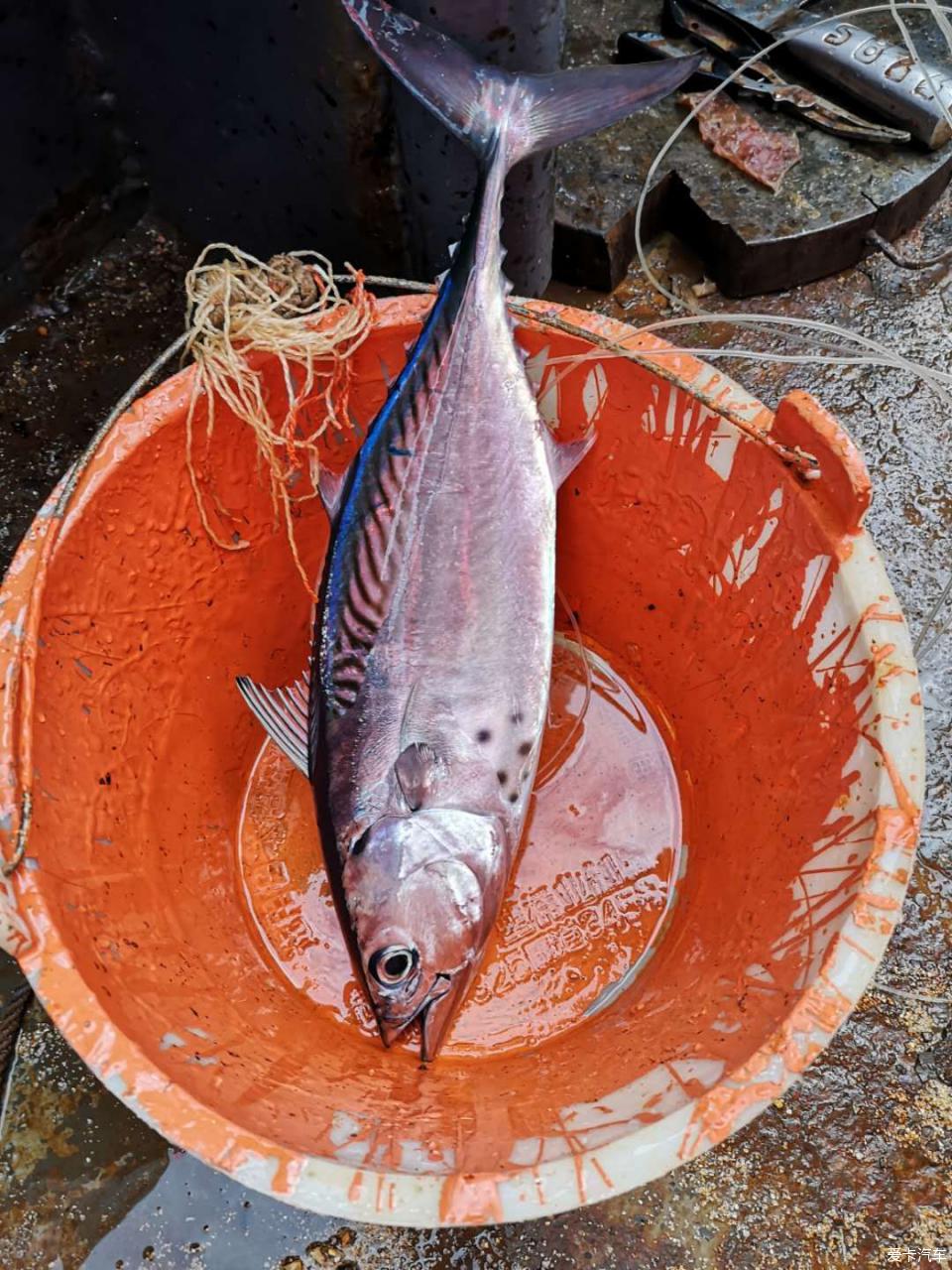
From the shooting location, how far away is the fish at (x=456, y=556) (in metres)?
1.78

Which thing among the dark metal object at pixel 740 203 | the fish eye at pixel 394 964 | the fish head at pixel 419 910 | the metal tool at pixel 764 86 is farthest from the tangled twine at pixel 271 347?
the metal tool at pixel 764 86

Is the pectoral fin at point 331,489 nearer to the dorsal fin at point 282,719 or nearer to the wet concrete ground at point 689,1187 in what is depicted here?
the dorsal fin at point 282,719

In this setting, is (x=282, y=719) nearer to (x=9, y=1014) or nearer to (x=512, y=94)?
(x=9, y=1014)

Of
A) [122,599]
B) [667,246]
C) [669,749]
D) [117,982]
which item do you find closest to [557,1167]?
[117,982]

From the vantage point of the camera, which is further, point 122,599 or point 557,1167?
point 122,599

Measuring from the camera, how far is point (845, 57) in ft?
9.66

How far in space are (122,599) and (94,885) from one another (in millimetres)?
570

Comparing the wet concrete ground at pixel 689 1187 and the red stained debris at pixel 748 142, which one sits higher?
the red stained debris at pixel 748 142

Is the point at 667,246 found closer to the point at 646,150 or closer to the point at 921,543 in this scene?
the point at 646,150

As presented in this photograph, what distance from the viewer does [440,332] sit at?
5.95 feet

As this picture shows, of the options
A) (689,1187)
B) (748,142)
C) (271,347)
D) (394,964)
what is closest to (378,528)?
(271,347)

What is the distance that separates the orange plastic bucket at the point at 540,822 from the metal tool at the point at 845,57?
5.67 ft

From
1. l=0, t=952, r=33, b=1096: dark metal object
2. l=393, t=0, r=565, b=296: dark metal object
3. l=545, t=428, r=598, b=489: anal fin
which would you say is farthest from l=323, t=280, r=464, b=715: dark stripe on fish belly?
l=0, t=952, r=33, b=1096: dark metal object

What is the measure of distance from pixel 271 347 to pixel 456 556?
535mm
